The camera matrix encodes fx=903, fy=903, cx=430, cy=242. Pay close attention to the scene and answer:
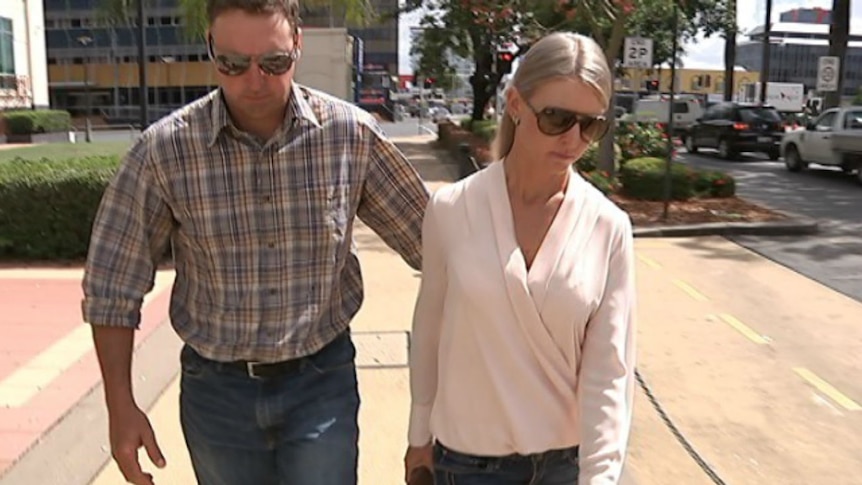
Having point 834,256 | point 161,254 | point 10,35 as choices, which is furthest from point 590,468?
point 10,35

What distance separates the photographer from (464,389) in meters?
1.97

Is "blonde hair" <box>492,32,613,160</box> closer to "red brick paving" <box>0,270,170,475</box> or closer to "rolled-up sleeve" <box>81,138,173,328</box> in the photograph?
"rolled-up sleeve" <box>81,138,173,328</box>

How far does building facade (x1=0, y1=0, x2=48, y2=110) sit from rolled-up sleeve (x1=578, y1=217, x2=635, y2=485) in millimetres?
40171

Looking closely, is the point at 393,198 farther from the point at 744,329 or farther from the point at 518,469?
the point at 744,329

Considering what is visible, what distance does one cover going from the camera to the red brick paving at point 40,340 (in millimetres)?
4727

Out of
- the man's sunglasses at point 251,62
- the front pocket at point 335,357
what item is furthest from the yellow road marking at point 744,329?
the man's sunglasses at point 251,62

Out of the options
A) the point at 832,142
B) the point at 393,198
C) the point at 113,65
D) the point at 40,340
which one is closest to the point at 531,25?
the point at 832,142

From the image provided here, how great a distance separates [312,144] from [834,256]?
31.4 feet

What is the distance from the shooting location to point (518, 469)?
198 cm

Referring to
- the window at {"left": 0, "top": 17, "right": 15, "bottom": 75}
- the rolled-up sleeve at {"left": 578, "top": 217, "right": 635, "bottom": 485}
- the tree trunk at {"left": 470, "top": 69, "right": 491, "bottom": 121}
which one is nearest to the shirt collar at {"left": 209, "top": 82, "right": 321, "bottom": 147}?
the rolled-up sleeve at {"left": 578, "top": 217, "right": 635, "bottom": 485}

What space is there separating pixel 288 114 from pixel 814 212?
45.8 ft

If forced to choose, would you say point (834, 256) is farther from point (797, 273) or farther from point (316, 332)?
point (316, 332)

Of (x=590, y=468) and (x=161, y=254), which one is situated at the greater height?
(x=161, y=254)

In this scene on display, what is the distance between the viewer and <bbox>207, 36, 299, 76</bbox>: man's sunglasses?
2068 millimetres
